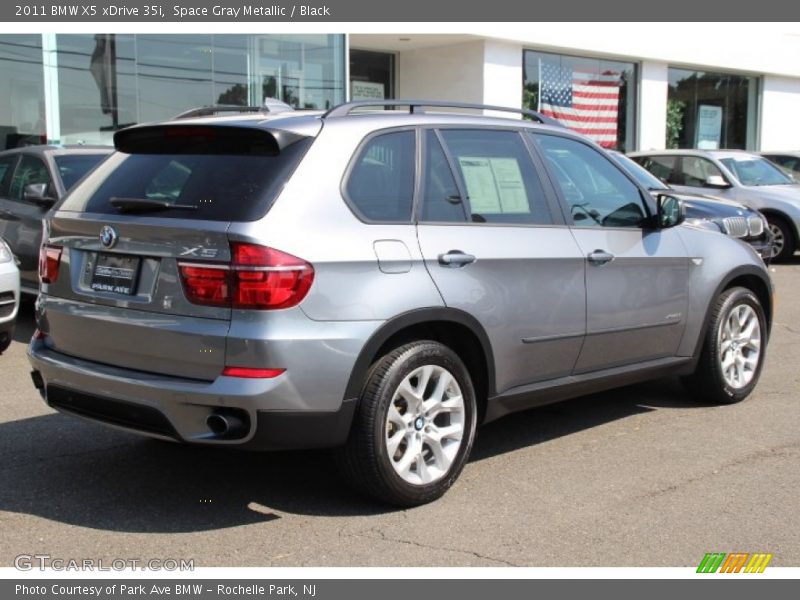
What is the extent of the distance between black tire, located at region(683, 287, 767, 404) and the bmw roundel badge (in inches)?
147

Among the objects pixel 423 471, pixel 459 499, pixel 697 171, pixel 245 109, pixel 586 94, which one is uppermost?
pixel 586 94

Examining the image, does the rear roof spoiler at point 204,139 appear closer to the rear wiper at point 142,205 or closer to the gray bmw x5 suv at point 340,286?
the gray bmw x5 suv at point 340,286

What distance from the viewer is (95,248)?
14.2ft

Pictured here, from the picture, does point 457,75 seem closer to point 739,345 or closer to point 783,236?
point 783,236

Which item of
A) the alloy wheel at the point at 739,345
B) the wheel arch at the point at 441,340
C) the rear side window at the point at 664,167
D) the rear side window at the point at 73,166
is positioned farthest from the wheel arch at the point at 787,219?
the wheel arch at the point at 441,340

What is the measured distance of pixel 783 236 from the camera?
47.4 feet

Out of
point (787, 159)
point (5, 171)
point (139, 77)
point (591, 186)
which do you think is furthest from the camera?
point (787, 159)

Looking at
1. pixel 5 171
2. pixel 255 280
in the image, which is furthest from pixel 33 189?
pixel 255 280

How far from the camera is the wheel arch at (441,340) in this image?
4.09 meters

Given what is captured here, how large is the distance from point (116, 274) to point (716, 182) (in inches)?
451

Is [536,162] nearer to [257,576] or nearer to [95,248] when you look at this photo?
[95,248]

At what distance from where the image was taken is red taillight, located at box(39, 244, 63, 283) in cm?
453

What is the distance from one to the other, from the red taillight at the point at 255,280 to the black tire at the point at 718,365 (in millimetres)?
3216
